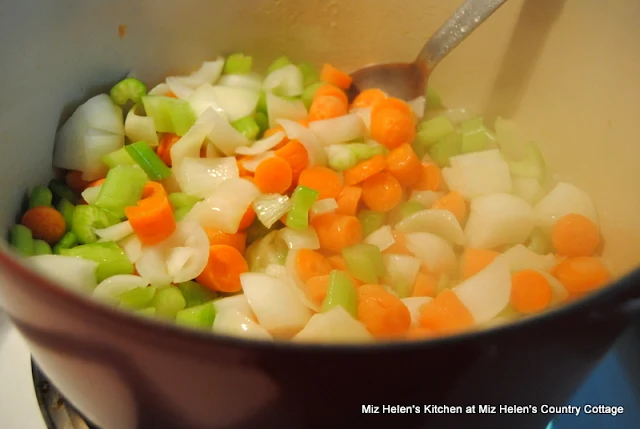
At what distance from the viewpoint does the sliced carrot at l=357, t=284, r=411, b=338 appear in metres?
0.78

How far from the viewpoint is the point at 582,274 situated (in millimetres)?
913

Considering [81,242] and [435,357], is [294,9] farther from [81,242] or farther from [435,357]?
[435,357]

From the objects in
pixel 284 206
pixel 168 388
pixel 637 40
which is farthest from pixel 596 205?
pixel 168 388

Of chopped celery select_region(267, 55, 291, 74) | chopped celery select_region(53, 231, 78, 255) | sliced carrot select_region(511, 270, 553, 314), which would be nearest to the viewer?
sliced carrot select_region(511, 270, 553, 314)

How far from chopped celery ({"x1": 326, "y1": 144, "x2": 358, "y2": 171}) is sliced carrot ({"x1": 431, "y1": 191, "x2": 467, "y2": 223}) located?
0.56 feet

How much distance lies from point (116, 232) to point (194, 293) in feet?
0.53

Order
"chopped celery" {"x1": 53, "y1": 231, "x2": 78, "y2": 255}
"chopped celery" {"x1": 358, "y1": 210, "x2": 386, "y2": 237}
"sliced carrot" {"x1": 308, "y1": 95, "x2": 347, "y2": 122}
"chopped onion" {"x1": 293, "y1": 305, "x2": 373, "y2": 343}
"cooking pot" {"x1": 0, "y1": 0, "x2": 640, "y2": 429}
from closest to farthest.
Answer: "cooking pot" {"x1": 0, "y1": 0, "x2": 640, "y2": 429}
"chopped onion" {"x1": 293, "y1": 305, "x2": 373, "y2": 343}
"chopped celery" {"x1": 53, "y1": 231, "x2": 78, "y2": 255}
"chopped celery" {"x1": 358, "y1": 210, "x2": 386, "y2": 237}
"sliced carrot" {"x1": 308, "y1": 95, "x2": 347, "y2": 122}

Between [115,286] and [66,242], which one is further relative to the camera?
[66,242]

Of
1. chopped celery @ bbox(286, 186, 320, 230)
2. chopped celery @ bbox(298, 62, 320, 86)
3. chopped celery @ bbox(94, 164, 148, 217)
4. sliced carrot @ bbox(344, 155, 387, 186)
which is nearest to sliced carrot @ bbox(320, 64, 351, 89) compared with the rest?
chopped celery @ bbox(298, 62, 320, 86)

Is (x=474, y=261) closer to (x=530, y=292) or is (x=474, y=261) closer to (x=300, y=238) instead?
(x=530, y=292)

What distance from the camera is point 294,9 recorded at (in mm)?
1222

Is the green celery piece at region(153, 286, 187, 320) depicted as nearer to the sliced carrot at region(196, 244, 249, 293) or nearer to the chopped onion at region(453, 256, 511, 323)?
the sliced carrot at region(196, 244, 249, 293)

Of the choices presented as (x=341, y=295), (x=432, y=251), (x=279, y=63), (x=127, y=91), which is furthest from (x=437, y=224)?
(x=127, y=91)

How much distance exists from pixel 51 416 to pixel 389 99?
793 mm
